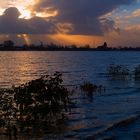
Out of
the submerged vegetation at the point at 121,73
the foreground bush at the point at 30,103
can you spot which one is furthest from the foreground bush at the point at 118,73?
the foreground bush at the point at 30,103

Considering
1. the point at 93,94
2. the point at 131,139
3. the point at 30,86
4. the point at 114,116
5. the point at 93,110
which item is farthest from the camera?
the point at 93,94

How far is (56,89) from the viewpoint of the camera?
2166cm

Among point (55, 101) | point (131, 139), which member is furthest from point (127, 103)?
point (131, 139)

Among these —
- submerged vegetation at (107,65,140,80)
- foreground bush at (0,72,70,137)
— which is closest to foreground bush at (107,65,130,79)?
submerged vegetation at (107,65,140,80)

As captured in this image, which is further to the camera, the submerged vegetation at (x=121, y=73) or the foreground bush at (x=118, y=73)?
the foreground bush at (x=118, y=73)

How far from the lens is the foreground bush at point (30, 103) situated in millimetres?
19656

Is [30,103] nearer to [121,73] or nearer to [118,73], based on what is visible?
[121,73]

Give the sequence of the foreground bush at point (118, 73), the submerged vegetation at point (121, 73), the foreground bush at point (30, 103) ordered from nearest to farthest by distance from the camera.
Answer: the foreground bush at point (30, 103), the submerged vegetation at point (121, 73), the foreground bush at point (118, 73)

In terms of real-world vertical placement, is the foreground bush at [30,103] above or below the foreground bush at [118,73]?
above

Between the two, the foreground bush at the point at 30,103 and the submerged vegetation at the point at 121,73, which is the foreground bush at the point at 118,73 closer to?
the submerged vegetation at the point at 121,73

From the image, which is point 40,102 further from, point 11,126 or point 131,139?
point 131,139

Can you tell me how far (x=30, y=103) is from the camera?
20.5 metres

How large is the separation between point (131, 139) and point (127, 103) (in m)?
11.9

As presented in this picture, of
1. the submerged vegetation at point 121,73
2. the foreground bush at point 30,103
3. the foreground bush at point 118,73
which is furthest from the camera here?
the foreground bush at point 118,73
